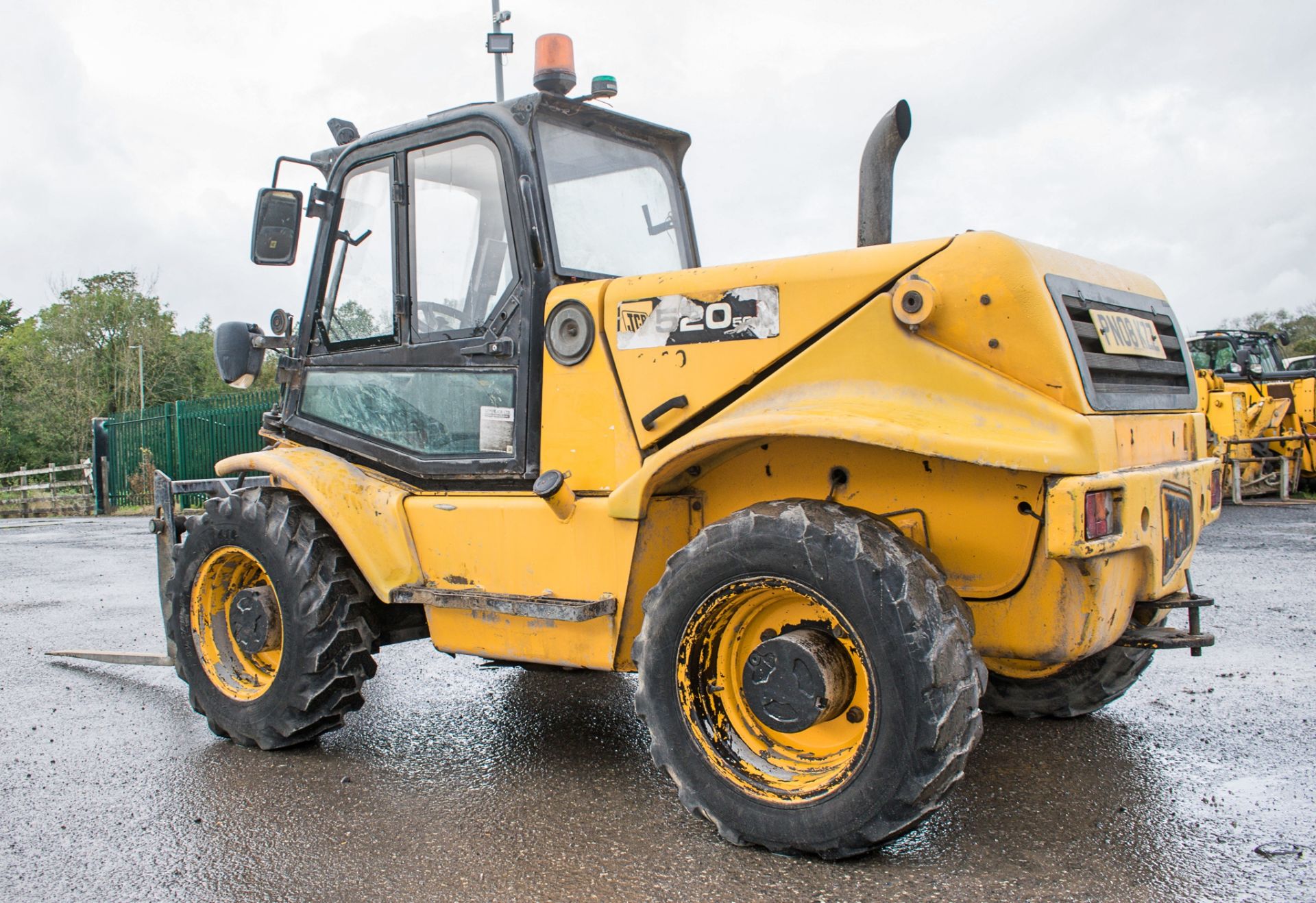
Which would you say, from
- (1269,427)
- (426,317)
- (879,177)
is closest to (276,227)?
(426,317)

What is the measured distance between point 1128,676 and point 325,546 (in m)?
3.36

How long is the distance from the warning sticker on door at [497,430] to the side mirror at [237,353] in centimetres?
138

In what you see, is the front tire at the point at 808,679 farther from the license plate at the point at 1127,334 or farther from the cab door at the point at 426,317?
the cab door at the point at 426,317

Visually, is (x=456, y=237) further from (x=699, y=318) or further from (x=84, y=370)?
(x=84, y=370)

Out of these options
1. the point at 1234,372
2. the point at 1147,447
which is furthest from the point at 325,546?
the point at 1234,372

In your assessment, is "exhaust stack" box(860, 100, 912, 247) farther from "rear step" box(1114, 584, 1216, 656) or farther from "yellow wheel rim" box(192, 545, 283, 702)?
"yellow wheel rim" box(192, 545, 283, 702)

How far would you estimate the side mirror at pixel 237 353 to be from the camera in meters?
4.96

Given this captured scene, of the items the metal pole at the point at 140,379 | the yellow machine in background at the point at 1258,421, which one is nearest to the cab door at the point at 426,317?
the yellow machine in background at the point at 1258,421

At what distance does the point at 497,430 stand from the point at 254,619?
1.43 meters

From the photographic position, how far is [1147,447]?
3.40m

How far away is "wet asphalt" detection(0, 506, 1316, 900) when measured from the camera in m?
3.08

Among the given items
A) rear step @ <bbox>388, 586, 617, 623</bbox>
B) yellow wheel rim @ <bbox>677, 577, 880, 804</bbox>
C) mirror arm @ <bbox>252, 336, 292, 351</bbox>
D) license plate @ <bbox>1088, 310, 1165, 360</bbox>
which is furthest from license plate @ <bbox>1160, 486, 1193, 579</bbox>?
mirror arm @ <bbox>252, 336, 292, 351</bbox>

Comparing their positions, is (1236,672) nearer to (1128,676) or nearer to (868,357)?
(1128,676)

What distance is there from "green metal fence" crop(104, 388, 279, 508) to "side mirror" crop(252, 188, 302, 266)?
15262mm
